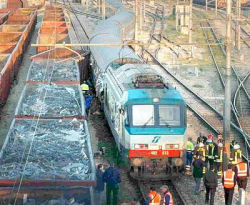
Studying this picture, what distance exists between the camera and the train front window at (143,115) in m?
15.8

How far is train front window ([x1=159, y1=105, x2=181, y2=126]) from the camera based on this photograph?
1584cm

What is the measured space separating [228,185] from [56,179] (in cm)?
431

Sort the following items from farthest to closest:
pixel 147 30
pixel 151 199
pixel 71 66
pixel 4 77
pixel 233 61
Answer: pixel 147 30 < pixel 233 61 < pixel 71 66 < pixel 4 77 < pixel 151 199

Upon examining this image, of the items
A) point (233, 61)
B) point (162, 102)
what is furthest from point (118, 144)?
point (233, 61)

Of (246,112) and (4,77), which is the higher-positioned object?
(4,77)

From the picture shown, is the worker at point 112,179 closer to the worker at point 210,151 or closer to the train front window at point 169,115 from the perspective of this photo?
the train front window at point 169,115

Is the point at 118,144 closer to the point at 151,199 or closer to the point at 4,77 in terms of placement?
the point at 151,199

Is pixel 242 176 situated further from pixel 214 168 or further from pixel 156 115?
pixel 156 115

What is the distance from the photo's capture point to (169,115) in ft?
52.3

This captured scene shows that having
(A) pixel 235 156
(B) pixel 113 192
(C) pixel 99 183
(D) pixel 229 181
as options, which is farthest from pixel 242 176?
(C) pixel 99 183

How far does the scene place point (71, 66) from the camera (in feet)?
90.7

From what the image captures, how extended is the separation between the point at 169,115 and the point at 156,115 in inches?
14.6

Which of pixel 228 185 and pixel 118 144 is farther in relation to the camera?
pixel 118 144

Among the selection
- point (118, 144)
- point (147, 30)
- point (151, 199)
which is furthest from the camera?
point (147, 30)
